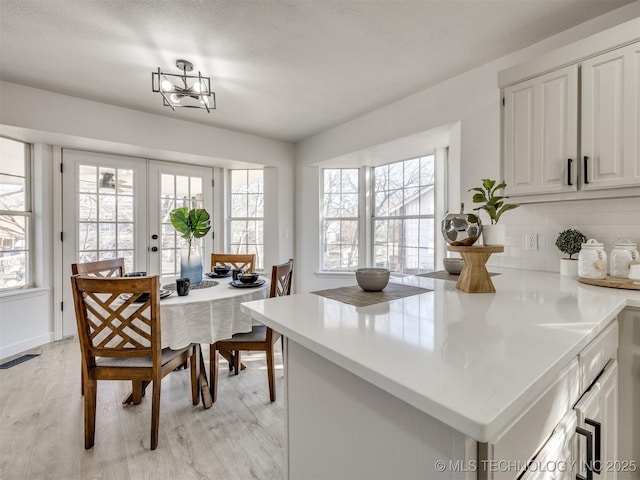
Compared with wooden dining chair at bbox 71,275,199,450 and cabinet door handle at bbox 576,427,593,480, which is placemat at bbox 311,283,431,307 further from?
wooden dining chair at bbox 71,275,199,450

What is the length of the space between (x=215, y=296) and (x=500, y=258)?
6.82ft

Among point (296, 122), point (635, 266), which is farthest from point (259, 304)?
point (296, 122)

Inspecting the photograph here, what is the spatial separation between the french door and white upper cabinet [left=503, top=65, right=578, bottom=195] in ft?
11.8

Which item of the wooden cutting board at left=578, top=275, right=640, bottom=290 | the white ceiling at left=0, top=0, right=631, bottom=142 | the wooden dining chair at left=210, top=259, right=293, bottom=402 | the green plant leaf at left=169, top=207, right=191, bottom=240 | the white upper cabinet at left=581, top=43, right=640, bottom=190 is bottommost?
the wooden dining chair at left=210, top=259, right=293, bottom=402

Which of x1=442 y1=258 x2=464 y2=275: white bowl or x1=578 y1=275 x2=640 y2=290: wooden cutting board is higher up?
x1=442 y1=258 x2=464 y2=275: white bowl

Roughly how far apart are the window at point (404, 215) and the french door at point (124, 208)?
2.38 metres

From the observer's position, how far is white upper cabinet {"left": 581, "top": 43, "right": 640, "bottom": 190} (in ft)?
4.72

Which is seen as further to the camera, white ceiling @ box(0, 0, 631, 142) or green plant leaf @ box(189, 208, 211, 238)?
green plant leaf @ box(189, 208, 211, 238)

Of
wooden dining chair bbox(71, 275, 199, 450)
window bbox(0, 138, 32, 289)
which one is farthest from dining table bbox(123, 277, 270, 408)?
window bbox(0, 138, 32, 289)

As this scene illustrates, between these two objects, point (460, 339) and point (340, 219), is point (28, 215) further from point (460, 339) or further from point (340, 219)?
point (460, 339)

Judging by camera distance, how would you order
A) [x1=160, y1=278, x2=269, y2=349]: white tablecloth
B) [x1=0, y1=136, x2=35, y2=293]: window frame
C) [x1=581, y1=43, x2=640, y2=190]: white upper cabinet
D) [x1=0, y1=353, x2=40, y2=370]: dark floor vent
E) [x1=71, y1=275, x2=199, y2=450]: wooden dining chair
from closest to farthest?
[x1=581, y1=43, x2=640, y2=190]: white upper cabinet, [x1=71, y1=275, x2=199, y2=450]: wooden dining chair, [x1=160, y1=278, x2=269, y2=349]: white tablecloth, [x1=0, y1=353, x2=40, y2=370]: dark floor vent, [x1=0, y1=136, x2=35, y2=293]: window frame

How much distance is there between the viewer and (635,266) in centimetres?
142

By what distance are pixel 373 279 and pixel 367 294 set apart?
7 cm

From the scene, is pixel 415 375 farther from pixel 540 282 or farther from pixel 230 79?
pixel 230 79
